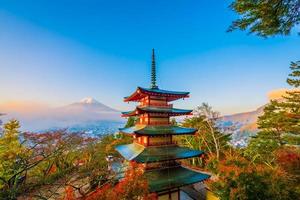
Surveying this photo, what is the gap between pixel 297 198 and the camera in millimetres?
8727

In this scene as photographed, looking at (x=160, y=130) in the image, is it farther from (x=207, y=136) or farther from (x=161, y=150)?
(x=207, y=136)

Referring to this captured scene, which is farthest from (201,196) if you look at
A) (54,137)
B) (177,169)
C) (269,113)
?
(54,137)

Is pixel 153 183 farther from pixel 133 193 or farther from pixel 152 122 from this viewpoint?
pixel 152 122

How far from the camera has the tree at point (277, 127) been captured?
631 inches

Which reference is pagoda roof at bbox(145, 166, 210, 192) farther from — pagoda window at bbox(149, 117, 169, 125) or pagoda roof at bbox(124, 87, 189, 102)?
pagoda roof at bbox(124, 87, 189, 102)

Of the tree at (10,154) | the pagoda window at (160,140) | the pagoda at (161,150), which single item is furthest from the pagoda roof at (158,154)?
the tree at (10,154)

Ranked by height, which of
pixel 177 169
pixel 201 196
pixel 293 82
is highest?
pixel 293 82

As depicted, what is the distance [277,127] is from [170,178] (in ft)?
47.6

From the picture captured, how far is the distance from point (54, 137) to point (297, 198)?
1671 cm

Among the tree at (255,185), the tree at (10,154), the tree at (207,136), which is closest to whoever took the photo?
the tree at (255,185)

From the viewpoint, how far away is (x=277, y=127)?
18.0 metres

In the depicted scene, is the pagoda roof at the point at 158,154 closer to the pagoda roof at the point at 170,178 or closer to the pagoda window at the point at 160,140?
the pagoda window at the point at 160,140

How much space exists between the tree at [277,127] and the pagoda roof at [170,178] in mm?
9614

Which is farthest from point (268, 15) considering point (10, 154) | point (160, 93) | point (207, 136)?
point (207, 136)
